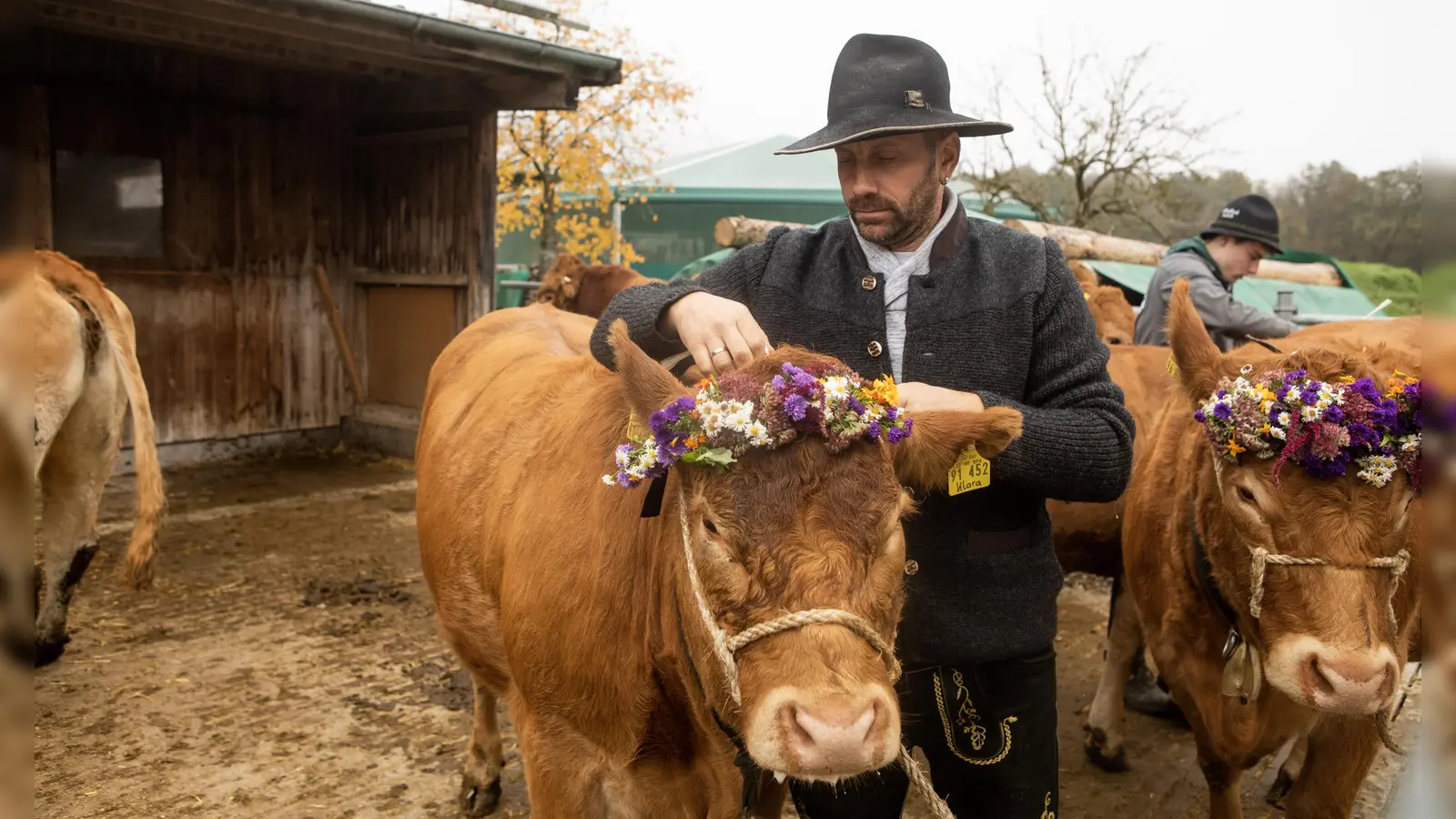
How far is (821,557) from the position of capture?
173 centimetres

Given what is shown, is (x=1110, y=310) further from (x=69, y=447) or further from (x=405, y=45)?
(x=69, y=447)

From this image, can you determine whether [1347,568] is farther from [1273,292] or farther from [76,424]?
[1273,292]

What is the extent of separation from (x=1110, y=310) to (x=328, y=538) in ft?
21.9

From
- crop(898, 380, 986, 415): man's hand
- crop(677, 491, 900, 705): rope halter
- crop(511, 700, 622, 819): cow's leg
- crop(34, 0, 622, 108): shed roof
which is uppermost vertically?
crop(34, 0, 622, 108): shed roof

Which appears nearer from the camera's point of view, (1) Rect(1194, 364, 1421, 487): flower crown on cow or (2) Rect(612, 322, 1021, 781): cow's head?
(2) Rect(612, 322, 1021, 781): cow's head

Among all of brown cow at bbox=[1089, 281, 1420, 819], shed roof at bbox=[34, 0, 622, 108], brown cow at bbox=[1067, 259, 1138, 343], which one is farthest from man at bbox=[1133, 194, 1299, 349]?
shed roof at bbox=[34, 0, 622, 108]

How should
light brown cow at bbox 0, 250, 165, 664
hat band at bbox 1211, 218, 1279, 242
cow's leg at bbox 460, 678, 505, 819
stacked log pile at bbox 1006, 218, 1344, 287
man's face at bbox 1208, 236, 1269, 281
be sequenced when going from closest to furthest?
cow's leg at bbox 460, 678, 505, 819 → light brown cow at bbox 0, 250, 165, 664 → hat band at bbox 1211, 218, 1279, 242 → man's face at bbox 1208, 236, 1269, 281 → stacked log pile at bbox 1006, 218, 1344, 287

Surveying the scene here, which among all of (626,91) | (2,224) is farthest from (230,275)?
(626,91)

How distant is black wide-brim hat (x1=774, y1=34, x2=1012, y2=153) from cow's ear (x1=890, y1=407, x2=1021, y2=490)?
727 mm

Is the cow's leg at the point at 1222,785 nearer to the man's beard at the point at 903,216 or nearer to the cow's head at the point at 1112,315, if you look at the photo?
the man's beard at the point at 903,216

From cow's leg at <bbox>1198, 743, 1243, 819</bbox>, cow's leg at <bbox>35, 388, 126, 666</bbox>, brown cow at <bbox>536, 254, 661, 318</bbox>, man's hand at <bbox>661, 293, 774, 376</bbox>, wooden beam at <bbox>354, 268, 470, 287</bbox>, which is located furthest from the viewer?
brown cow at <bbox>536, 254, 661, 318</bbox>

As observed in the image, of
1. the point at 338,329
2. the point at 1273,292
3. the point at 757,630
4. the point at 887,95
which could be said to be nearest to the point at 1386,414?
the point at 887,95

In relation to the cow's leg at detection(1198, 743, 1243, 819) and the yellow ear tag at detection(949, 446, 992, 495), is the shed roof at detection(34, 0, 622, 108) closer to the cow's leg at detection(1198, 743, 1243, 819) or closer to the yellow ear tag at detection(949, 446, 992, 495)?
the yellow ear tag at detection(949, 446, 992, 495)

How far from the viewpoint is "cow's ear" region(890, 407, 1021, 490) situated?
197 cm
